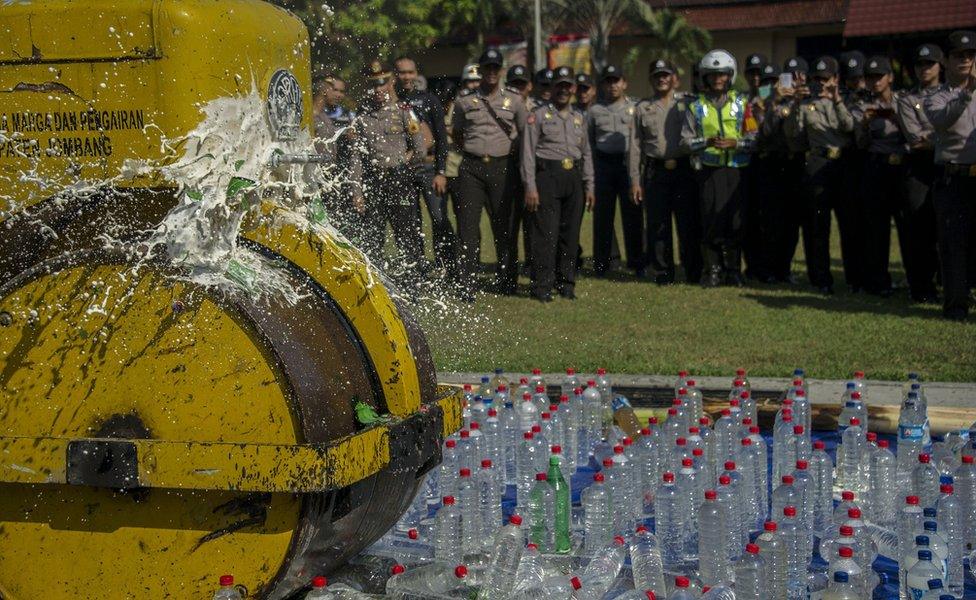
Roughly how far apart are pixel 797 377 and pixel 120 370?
4664 mm

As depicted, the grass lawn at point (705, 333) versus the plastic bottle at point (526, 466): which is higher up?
the plastic bottle at point (526, 466)

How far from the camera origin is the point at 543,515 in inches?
259

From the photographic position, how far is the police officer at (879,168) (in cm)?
1356

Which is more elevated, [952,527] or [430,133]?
[430,133]

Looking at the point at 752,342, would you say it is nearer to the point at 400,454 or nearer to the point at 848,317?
the point at 848,317

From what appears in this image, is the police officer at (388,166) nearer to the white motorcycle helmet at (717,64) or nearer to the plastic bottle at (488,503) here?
the white motorcycle helmet at (717,64)

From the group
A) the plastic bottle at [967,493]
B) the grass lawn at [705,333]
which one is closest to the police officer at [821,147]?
the grass lawn at [705,333]

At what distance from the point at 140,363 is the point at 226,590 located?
88cm

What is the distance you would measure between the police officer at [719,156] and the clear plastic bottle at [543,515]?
28.8 feet

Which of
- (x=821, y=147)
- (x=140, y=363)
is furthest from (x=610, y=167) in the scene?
(x=140, y=363)

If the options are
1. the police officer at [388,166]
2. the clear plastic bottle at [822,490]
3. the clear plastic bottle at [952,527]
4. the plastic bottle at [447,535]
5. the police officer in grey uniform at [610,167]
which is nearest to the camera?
the clear plastic bottle at [952,527]

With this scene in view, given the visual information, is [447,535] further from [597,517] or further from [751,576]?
[751,576]

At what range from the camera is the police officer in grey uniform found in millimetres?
16578

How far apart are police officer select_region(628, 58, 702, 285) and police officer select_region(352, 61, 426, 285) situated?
9.44ft
